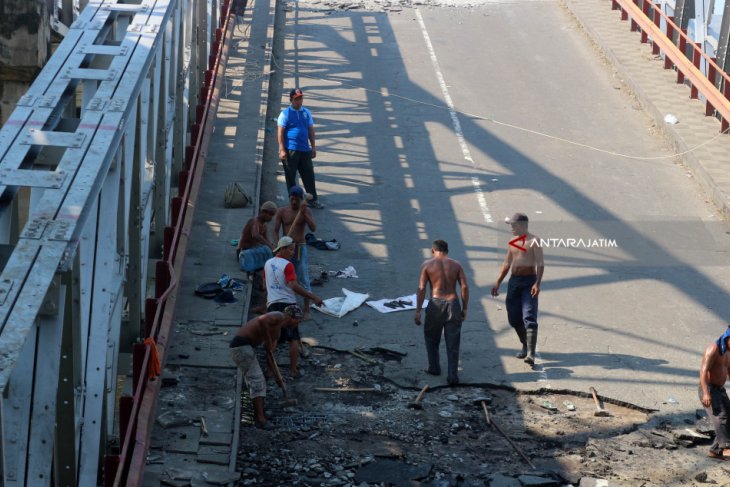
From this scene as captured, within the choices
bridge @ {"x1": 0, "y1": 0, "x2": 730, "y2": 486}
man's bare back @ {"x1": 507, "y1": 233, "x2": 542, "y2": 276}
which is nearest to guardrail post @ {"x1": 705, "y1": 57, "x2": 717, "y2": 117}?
man's bare back @ {"x1": 507, "y1": 233, "x2": 542, "y2": 276}

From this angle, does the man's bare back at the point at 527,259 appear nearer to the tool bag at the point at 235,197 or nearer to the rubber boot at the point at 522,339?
the rubber boot at the point at 522,339

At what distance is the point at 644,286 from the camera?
15.8 meters

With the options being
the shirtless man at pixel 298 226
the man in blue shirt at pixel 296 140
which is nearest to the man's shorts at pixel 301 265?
the shirtless man at pixel 298 226

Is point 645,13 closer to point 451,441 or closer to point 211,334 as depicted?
point 211,334

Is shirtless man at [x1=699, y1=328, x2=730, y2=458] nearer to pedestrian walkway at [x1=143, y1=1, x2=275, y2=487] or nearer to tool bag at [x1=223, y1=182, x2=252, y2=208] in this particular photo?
pedestrian walkway at [x1=143, y1=1, x2=275, y2=487]

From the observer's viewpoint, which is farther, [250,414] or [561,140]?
[561,140]

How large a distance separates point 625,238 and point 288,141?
4970 mm

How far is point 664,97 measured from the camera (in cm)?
2289

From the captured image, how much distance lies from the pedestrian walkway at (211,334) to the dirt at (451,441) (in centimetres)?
32

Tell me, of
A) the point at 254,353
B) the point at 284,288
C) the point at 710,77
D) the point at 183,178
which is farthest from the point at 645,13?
the point at 254,353

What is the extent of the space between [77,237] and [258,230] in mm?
8122

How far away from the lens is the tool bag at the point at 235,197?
16.8 meters

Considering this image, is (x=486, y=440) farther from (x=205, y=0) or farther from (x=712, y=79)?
(x=712, y=79)

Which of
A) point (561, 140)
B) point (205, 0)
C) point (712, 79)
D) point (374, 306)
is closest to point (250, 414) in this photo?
point (374, 306)
